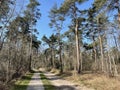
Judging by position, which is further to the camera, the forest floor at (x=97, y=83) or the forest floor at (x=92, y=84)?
the forest floor at (x=92, y=84)

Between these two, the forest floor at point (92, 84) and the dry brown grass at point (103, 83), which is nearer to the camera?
the dry brown grass at point (103, 83)

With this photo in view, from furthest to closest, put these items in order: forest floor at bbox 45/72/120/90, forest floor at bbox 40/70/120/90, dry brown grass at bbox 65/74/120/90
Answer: forest floor at bbox 40/70/120/90, forest floor at bbox 45/72/120/90, dry brown grass at bbox 65/74/120/90

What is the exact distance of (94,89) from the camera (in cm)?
1484

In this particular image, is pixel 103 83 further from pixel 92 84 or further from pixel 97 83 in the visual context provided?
pixel 92 84

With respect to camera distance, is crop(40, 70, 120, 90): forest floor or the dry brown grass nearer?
the dry brown grass

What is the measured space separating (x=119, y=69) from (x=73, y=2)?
21452 mm

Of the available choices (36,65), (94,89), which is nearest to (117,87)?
(94,89)

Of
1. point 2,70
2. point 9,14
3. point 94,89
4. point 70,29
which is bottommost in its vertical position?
point 94,89

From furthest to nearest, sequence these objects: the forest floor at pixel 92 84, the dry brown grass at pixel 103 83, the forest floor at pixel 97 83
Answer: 1. the forest floor at pixel 92 84
2. the forest floor at pixel 97 83
3. the dry brown grass at pixel 103 83

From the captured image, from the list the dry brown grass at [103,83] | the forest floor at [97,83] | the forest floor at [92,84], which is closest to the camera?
the dry brown grass at [103,83]

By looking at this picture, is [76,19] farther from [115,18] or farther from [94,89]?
[94,89]

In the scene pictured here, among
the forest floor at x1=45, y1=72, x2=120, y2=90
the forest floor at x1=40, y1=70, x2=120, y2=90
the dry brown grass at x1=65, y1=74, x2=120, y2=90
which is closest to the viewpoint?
the dry brown grass at x1=65, y1=74, x2=120, y2=90

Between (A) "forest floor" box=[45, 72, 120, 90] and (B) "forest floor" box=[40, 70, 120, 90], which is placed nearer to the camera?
(A) "forest floor" box=[45, 72, 120, 90]

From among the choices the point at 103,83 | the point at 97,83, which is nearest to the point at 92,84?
the point at 97,83
